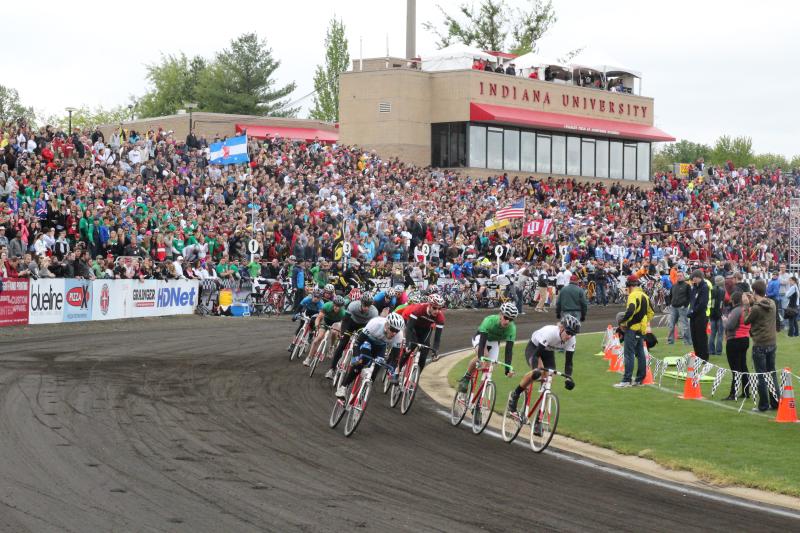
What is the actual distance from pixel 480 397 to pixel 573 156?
4986 centimetres

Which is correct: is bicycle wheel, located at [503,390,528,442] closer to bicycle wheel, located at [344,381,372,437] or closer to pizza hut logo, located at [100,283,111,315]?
bicycle wheel, located at [344,381,372,437]

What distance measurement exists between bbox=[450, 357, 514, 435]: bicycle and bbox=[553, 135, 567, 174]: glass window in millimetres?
47993

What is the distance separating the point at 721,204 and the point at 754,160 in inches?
3054

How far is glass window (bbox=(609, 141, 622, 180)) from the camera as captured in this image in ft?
222

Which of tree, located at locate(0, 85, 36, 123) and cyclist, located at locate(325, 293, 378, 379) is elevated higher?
tree, located at locate(0, 85, 36, 123)

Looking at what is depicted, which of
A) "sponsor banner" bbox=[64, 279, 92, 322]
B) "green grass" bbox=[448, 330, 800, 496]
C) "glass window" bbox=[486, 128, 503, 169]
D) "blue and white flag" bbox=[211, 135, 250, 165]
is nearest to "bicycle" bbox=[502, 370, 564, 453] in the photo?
"green grass" bbox=[448, 330, 800, 496]

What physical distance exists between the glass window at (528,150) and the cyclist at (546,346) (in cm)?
4586

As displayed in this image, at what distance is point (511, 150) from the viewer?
6144cm

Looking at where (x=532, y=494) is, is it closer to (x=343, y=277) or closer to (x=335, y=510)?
(x=335, y=510)

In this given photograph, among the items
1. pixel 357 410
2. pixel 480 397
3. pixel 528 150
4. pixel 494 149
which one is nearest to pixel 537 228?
pixel 494 149

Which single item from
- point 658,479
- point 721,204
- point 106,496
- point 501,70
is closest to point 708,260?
point 721,204

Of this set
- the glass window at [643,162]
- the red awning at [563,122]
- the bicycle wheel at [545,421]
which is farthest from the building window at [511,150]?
the bicycle wheel at [545,421]

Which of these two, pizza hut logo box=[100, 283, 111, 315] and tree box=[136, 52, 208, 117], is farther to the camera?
tree box=[136, 52, 208, 117]

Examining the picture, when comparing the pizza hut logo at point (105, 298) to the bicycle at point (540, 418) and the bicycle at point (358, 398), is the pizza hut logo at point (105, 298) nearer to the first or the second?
the bicycle at point (358, 398)
